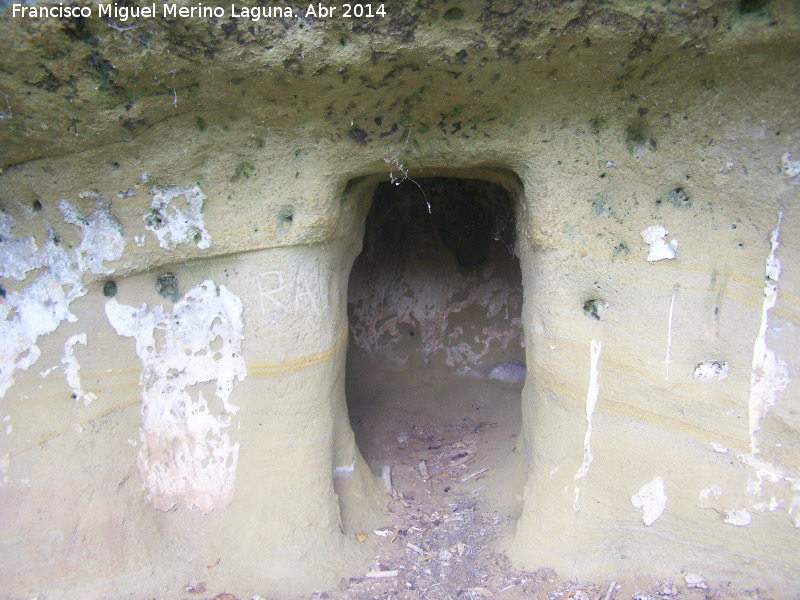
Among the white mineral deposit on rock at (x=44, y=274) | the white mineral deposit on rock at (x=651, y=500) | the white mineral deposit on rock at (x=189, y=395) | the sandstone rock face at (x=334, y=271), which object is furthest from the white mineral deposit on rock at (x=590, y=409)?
the white mineral deposit on rock at (x=44, y=274)

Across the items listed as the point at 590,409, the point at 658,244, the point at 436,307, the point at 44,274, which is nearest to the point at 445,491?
the point at 590,409

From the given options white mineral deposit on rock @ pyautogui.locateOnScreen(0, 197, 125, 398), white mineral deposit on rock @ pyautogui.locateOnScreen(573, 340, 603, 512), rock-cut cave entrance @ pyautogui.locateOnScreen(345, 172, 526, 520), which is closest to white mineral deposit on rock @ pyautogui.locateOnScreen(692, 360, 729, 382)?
white mineral deposit on rock @ pyautogui.locateOnScreen(573, 340, 603, 512)

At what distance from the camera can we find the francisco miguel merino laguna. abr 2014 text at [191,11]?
1.61m

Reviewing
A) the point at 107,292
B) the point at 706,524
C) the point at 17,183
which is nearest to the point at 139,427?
the point at 107,292

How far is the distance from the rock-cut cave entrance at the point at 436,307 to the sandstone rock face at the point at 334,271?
6.09 ft

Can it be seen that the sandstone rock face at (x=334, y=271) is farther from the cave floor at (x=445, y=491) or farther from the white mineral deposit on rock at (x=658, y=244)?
the cave floor at (x=445, y=491)

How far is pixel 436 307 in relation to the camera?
489 cm

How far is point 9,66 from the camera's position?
1.71 metres

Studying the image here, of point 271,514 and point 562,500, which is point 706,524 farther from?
point 271,514

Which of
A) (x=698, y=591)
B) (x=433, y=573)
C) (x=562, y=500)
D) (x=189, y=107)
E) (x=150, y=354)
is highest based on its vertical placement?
(x=189, y=107)

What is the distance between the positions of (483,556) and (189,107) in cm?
231

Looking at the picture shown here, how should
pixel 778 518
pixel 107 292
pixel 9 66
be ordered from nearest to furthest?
pixel 9 66 → pixel 778 518 → pixel 107 292

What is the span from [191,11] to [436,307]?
3.48 metres

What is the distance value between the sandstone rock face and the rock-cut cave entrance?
1.86m
